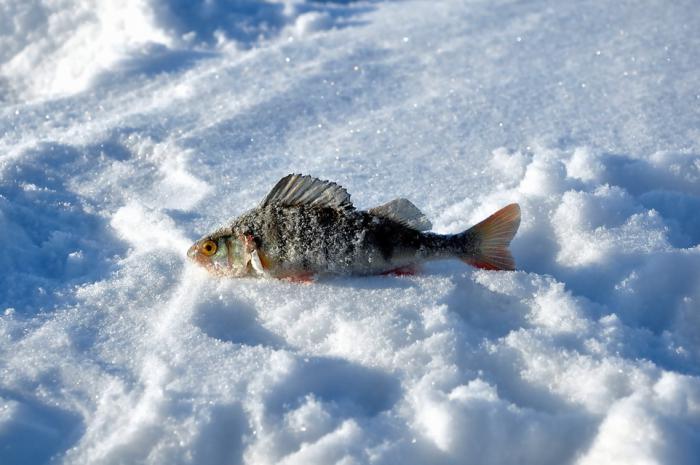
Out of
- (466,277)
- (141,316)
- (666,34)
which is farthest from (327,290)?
(666,34)

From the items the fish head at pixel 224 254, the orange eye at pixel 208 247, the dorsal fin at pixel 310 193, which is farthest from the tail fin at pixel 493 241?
the orange eye at pixel 208 247

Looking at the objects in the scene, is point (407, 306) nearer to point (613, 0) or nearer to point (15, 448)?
point (15, 448)

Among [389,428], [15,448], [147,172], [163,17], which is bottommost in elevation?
[389,428]

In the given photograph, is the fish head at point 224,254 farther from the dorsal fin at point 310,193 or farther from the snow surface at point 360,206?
the dorsal fin at point 310,193

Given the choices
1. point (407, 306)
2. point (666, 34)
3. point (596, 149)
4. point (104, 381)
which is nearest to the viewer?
point (104, 381)

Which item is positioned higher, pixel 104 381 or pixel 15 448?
pixel 104 381

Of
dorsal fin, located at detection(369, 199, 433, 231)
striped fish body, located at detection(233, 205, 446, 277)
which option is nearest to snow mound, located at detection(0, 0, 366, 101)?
striped fish body, located at detection(233, 205, 446, 277)

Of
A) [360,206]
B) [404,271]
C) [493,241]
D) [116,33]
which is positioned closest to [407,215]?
[404,271]
